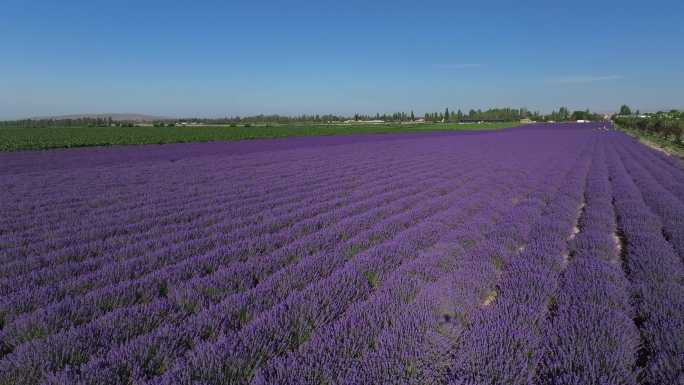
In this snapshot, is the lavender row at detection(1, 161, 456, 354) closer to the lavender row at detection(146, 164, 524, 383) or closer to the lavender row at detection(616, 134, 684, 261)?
the lavender row at detection(146, 164, 524, 383)

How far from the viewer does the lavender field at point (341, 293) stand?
256 centimetres

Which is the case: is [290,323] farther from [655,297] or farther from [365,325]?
[655,297]

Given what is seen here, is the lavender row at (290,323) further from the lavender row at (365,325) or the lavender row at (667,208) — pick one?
the lavender row at (667,208)

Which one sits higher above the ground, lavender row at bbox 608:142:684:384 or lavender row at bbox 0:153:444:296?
lavender row at bbox 0:153:444:296

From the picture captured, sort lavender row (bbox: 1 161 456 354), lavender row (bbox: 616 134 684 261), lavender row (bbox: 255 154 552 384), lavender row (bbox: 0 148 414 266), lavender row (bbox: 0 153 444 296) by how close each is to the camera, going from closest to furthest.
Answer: lavender row (bbox: 255 154 552 384)
lavender row (bbox: 1 161 456 354)
lavender row (bbox: 0 153 444 296)
lavender row (bbox: 616 134 684 261)
lavender row (bbox: 0 148 414 266)

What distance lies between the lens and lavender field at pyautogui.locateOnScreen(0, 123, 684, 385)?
8.39 feet

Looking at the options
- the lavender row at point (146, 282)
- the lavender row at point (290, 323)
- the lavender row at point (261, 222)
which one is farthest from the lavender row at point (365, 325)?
the lavender row at point (261, 222)

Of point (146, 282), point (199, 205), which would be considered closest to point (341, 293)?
point (146, 282)

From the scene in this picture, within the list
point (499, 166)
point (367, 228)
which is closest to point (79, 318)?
point (367, 228)

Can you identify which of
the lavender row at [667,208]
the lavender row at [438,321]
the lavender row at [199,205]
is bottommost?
the lavender row at [438,321]

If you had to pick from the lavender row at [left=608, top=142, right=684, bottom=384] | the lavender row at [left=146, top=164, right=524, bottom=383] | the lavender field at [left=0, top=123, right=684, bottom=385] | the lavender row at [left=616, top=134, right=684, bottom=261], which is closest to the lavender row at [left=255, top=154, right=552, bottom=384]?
the lavender field at [left=0, top=123, right=684, bottom=385]

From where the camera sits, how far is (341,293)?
3.71 metres

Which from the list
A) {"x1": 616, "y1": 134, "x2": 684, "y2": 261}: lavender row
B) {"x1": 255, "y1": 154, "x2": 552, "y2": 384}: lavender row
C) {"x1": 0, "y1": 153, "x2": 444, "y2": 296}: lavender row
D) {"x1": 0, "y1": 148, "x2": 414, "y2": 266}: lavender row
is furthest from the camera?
{"x1": 0, "y1": 148, "x2": 414, "y2": 266}: lavender row

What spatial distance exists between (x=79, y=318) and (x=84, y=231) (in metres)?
3.41
